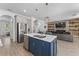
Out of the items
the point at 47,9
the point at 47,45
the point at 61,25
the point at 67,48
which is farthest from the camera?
the point at 67,48

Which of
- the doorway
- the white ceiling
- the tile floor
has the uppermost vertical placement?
the white ceiling

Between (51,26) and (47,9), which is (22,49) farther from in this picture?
(47,9)

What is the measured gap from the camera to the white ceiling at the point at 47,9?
3.17m

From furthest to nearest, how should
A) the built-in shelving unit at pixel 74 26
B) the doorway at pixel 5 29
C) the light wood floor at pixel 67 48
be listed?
the light wood floor at pixel 67 48 < the doorway at pixel 5 29 < the built-in shelving unit at pixel 74 26

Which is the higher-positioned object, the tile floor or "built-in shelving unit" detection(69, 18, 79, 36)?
"built-in shelving unit" detection(69, 18, 79, 36)

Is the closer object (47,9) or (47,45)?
(47,45)

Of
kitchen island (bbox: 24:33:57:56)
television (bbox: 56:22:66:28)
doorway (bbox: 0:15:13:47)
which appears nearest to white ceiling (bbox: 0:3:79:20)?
television (bbox: 56:22:66:28)

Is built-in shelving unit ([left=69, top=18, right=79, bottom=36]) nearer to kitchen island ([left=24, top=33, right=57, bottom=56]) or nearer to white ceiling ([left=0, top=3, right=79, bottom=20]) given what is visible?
white ceiling ([left=0, top=3, right=79, bottom=20])

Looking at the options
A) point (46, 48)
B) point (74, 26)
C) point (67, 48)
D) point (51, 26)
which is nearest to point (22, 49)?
point (46, 48)

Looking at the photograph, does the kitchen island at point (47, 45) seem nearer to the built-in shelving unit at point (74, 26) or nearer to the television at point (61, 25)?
the television at point (61, 25)

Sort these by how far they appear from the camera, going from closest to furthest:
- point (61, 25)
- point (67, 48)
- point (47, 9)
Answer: point (61, 25)
point (47, 9)
point (67, 48)

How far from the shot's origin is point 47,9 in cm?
341

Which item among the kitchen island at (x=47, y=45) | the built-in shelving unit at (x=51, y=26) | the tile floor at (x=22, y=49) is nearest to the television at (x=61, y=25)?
the built-in shelving unit at (x=51, y=26)

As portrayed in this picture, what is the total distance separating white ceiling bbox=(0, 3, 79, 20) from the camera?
10.4 feet
